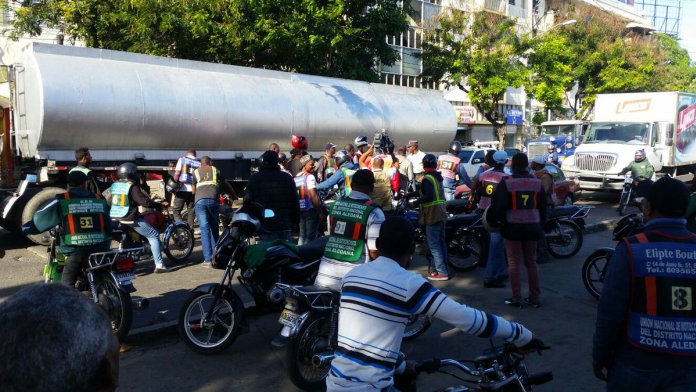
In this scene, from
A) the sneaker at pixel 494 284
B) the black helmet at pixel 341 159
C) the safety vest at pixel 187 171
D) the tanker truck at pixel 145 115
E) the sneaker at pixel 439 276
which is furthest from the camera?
the black helmet at pixel 341 159

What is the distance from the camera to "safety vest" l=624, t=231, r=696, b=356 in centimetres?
293

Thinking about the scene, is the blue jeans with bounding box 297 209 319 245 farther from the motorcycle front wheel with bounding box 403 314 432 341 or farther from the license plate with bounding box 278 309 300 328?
the license plate with bounding box 278 309 300 328

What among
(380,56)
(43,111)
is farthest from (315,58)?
(43,111)

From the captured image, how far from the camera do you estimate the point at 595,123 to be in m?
20.1

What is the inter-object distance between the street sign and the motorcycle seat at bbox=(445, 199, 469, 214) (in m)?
30.3

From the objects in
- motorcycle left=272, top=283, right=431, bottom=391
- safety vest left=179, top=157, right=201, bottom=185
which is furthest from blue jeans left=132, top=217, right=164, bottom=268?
motorcycle left=272, top=283, right=431, bottom=391

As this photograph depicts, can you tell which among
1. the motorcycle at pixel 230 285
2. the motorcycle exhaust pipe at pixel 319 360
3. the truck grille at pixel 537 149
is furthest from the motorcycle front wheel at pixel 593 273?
the truck grille at pixel 537 149

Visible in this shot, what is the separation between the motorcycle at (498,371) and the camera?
2729mm

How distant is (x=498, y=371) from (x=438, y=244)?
18.1 feet

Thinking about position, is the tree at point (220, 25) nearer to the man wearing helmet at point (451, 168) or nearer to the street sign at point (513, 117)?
the man wearing helmet at point (451, 168)

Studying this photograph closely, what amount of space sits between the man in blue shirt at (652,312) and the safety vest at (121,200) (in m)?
6.43

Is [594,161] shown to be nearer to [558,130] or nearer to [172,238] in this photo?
[172,238]

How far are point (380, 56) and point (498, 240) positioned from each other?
13170mm

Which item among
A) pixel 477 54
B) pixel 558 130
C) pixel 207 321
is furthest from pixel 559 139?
pixel 207 321
